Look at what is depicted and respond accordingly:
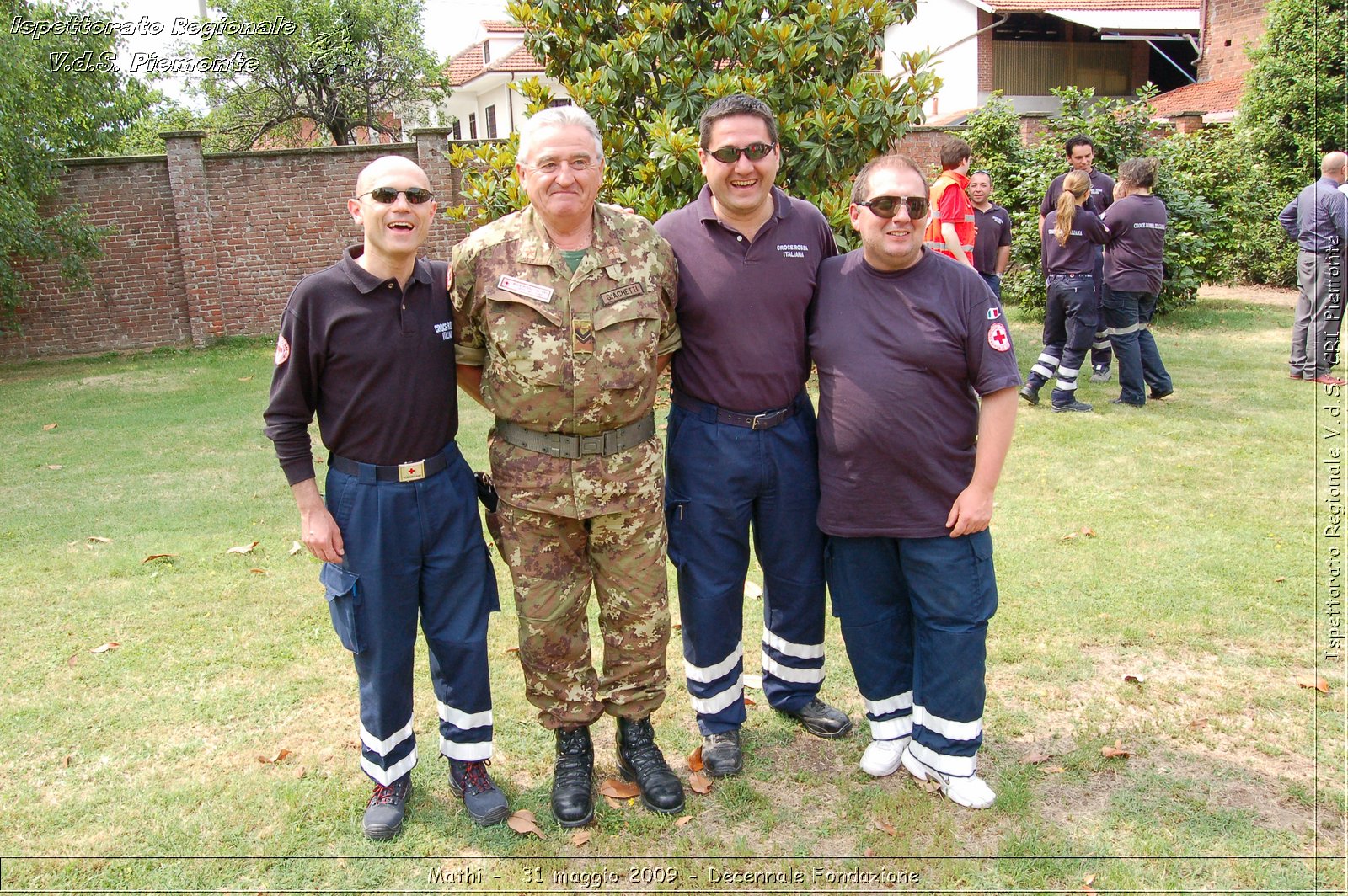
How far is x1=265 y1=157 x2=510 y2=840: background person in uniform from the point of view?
116 inches

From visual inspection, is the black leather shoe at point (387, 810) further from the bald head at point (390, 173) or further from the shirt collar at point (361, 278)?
the bald head at point (390, 173)

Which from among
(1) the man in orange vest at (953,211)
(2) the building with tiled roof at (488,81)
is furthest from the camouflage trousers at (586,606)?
(2) the building with tiled roof at (488,81)

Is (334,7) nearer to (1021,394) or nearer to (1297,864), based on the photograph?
(1021,394)

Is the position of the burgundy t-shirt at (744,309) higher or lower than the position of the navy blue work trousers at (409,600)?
higher

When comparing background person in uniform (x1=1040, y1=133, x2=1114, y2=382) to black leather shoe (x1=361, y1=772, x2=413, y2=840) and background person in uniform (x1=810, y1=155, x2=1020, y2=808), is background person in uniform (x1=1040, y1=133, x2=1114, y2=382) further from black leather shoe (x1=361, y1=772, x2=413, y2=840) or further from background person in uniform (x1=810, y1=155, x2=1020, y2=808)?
black leather shoe (x1=361, y1=772, x2=413, y2=840)

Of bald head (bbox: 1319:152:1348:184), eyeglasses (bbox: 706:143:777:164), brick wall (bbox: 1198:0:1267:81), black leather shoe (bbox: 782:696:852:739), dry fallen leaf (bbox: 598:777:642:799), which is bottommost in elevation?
dry fallen leaf (bbox: 598:777:642:799)

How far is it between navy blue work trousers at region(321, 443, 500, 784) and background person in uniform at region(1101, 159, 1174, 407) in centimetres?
715

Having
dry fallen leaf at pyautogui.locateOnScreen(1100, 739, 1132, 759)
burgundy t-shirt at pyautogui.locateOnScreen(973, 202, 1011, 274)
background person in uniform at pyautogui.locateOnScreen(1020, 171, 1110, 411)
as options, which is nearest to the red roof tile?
burgundy t-shirt at pyautogui.locateOnScreen(973, 202, 1011, 274)

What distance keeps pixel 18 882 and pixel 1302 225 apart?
433 inches

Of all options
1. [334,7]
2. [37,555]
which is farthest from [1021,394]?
[334,7]

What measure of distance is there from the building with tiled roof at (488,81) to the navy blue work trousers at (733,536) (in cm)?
3186

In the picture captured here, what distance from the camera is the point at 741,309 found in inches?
129

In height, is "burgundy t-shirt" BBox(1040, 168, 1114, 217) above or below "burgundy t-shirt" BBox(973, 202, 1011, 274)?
above

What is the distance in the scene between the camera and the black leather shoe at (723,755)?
344 cm
